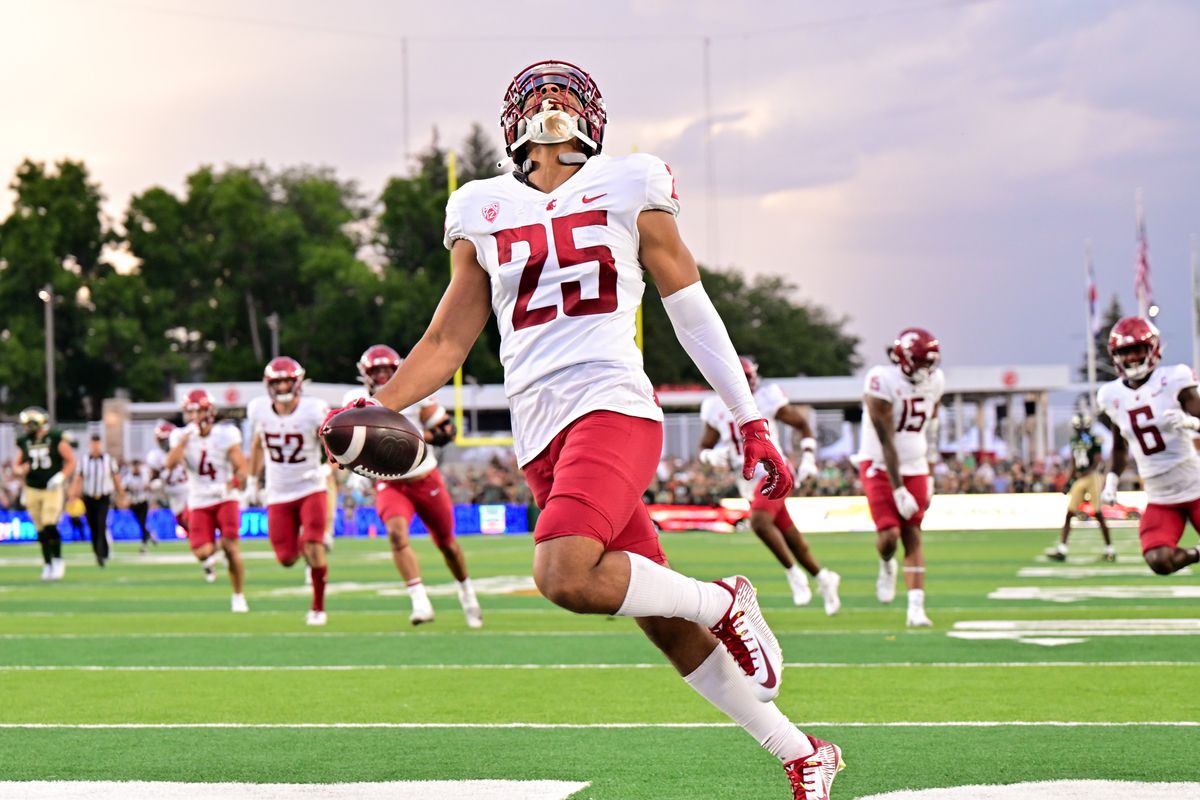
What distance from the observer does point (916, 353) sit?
431 inches

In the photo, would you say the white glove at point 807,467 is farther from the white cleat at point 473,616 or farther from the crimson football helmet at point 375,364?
the crimson football helmet at point 375,364

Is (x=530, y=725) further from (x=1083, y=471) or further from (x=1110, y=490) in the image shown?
(x=1083, y=471)

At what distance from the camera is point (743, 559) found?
2034 cm

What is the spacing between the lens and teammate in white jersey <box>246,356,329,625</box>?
1192 cm

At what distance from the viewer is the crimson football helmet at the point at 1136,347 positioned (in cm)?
958

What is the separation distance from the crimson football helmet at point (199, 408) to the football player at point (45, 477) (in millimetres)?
4034

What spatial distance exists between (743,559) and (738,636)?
1605 cm

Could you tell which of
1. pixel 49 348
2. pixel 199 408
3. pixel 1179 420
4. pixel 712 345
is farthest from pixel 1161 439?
pixel 49 348

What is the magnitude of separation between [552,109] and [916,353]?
6.67 m

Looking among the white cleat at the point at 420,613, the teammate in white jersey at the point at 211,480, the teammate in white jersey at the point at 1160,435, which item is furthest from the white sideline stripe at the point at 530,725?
the teammate in white jersey at the point at 211,480

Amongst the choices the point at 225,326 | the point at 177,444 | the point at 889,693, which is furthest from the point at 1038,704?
the point at 225,326

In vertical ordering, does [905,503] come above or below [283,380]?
below

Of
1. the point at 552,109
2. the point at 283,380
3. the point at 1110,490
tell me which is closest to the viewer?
the point at 552,109

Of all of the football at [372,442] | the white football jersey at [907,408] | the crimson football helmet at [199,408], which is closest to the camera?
the football at [372,442]
